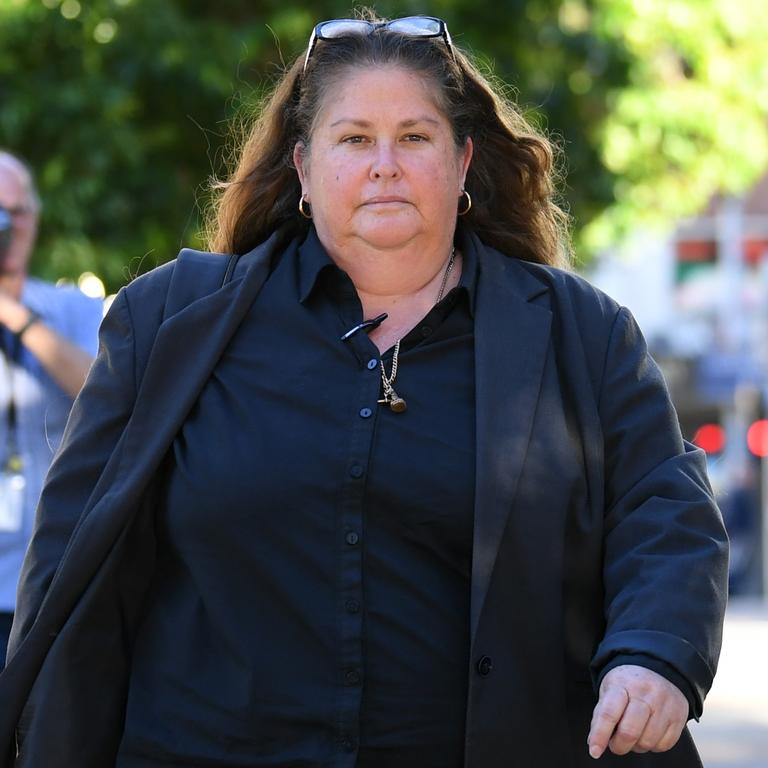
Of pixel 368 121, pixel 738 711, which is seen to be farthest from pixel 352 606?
pixel 738 711

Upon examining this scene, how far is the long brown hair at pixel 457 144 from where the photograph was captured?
11.2ft

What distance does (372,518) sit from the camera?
118 inches

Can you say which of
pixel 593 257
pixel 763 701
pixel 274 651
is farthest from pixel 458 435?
pixel 593 257

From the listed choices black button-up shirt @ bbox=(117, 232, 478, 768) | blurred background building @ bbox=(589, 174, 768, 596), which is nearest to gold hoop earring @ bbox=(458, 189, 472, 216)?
black button-up shirt @ bbox=(117, 232, 478, 768)

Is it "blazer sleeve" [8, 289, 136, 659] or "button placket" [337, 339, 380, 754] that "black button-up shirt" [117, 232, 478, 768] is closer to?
"button placket" [337, 339, 380, 754]

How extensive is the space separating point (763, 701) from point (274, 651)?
851 cm

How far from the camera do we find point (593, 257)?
14273mm

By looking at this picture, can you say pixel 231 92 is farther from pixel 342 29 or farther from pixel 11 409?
pixel 342 29

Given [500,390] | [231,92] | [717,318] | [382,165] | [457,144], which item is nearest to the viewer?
[500,390]

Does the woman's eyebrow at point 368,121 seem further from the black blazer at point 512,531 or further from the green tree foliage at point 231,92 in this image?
the green tree foliage at point 231,92

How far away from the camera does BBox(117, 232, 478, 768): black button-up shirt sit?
295cm

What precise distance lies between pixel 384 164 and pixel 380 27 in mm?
354

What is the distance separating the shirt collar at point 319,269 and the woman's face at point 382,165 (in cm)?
3

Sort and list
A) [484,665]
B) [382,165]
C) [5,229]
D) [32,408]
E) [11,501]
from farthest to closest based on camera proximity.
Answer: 1. [5,229]
2. [32,408]
3. [11,501]
4. [382,165]
5. [484,665]
